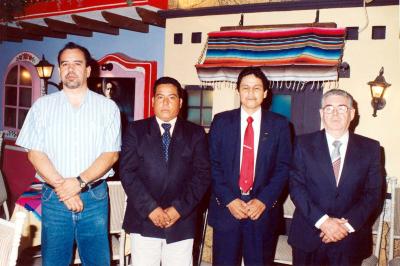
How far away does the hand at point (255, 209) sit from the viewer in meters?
2.96

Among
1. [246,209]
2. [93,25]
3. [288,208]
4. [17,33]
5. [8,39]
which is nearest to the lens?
[246,209]

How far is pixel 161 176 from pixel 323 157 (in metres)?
1.22

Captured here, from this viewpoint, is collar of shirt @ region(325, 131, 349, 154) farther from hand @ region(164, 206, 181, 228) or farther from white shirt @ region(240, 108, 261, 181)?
hand @ region(164, 206, 181, 228)

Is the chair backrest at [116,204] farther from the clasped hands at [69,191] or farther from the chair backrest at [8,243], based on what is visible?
the chair backrest at [8,243]

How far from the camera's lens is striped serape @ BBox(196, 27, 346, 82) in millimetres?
4551

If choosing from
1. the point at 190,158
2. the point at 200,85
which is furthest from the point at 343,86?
the point at 190,158

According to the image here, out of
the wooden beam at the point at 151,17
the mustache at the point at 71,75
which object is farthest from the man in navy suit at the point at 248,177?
the wooden beam at the point at 151,17

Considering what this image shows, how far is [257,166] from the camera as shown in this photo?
306 cm

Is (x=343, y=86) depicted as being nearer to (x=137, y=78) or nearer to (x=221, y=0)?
(x=221, y=0)

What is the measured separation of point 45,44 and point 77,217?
222 inches

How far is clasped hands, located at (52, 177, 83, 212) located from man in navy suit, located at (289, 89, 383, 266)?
162 centimetres

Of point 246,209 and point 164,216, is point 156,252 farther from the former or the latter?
point 246,209

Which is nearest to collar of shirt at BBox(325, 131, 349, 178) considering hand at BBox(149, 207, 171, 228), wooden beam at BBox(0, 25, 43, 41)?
hand at BBox(149, 207, 171, 228)

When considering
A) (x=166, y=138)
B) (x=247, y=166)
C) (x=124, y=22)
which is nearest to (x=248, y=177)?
(x=247, y=166)
